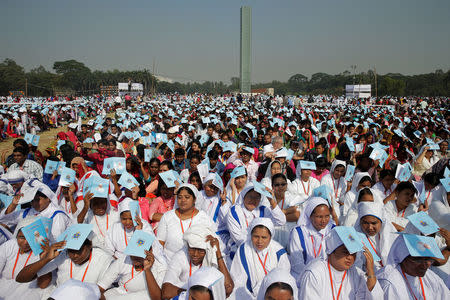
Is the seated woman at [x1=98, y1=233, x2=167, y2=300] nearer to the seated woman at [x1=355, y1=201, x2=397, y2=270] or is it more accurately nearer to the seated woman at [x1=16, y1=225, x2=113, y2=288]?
the seated woman at [x1=16, y1=225, x2=113, y2=288]

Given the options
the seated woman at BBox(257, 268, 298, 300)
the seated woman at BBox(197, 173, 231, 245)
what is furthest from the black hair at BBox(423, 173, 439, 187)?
the seated woman at BBox(257, 268, 298, 300)

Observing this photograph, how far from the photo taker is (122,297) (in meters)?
3.07

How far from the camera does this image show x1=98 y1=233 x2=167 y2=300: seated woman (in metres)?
3.01

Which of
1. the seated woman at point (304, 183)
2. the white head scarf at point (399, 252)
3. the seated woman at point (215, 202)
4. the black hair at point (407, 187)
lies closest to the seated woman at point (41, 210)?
the seated woman at point (215, 202)

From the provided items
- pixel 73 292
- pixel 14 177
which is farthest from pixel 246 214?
pixel 14 177

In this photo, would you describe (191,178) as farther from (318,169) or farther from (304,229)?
(318,169)

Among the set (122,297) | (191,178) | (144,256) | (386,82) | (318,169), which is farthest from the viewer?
(386,82)

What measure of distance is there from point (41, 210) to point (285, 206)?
3604 mm

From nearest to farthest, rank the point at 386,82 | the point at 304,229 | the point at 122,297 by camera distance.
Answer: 1. the point at 122,297
2. the point at 304,229
3. the point at 386,82

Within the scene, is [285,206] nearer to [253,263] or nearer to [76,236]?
[253,263]

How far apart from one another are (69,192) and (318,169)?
179 inches

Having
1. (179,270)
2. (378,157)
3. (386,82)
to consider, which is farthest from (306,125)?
(386,82)

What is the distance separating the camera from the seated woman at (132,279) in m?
3.01

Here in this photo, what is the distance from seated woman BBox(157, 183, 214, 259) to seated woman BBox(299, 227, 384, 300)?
140 centimetres
